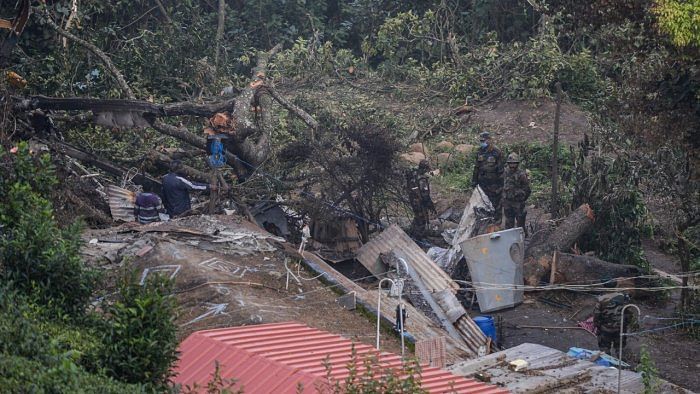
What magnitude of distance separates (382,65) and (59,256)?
16560 millimetres

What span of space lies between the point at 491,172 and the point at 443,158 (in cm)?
367

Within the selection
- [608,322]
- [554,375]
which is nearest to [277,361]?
[554,375]

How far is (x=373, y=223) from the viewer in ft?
48.1

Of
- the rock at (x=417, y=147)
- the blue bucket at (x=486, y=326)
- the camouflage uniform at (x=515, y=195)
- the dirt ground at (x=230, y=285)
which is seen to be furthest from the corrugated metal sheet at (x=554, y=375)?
the rock at (x=417, y=147)

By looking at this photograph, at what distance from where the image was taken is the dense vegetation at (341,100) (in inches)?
267

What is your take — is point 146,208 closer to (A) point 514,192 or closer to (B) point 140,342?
(A) point 514,192

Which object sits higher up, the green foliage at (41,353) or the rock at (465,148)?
the green foliage at (41,353)

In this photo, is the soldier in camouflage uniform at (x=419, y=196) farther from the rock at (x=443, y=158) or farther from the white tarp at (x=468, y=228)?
the rock at (x=443, y=158)

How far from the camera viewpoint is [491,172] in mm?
16125

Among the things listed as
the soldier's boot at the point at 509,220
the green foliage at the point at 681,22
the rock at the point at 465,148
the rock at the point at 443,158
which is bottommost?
the soldier's boot at the point at 509,220

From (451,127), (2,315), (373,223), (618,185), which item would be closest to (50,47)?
(373,223)

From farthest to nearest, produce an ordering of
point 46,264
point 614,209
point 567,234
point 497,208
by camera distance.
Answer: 1. point 497,208
2. point 614,209
3. point 567,234
4. point 46,264

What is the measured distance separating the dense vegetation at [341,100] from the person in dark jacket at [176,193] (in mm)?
816

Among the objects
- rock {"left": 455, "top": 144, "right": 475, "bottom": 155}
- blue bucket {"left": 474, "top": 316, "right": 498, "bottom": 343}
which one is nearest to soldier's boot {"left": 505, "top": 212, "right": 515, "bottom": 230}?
blue bucket {"left": 474, "top": 316, "right": 498, "bottom": 343}
